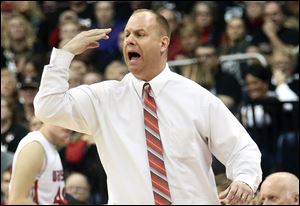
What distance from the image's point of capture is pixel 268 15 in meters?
A: 12.1

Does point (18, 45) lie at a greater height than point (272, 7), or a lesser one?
lesser

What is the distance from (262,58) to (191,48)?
1.15 meters

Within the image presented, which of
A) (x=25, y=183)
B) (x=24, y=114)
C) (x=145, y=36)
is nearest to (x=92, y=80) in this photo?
(x=24, y=114)

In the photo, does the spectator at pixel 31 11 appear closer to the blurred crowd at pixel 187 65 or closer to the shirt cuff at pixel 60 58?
the blurred crowd at pixel 187 65

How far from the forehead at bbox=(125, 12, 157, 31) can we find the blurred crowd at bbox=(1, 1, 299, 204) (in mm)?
3150

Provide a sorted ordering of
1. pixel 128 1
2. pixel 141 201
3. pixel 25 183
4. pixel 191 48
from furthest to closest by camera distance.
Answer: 1. pixel 128 1
2. pixel 191 48
3. pixel 25 183
4. pixel 141 201

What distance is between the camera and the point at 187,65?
12047mm

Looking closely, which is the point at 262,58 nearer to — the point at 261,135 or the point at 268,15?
the point at 268,15

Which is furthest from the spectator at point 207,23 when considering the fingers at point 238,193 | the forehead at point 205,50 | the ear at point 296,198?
the fingers at point 238,193

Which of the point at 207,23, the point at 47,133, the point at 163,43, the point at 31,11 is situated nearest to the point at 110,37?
the point at 207,23

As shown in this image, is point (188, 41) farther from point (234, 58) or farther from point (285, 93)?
point (285, 93)

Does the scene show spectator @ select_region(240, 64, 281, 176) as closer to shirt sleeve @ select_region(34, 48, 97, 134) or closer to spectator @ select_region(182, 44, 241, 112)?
spectator @ select_region(182, 44, 241, 112)

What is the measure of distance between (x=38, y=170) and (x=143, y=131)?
233cm

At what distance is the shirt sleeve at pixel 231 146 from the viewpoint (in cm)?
556
